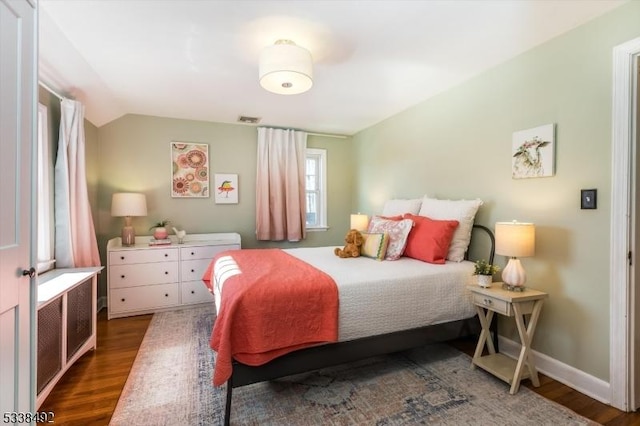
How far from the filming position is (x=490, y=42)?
7.20ft

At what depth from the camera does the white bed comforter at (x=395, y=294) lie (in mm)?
1915

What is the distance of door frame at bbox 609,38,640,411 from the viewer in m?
1.75

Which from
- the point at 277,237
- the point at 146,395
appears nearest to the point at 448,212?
the point at 277,237

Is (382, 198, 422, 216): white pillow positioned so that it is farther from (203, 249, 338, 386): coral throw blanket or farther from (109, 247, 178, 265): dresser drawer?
(109, 247, 178, 265): dresser drawer

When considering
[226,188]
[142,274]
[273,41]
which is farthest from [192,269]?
[273,41]

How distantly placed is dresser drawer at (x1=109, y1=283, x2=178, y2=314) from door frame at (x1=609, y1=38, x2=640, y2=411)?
385cm

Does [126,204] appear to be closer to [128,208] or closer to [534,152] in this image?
[128,208]

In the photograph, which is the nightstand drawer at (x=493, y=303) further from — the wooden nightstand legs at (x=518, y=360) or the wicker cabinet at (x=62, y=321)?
the wicker cabinet at (x=62, y=321)

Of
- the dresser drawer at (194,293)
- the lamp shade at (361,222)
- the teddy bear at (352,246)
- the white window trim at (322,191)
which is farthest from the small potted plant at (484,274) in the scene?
the dresser drawer at (194,293)

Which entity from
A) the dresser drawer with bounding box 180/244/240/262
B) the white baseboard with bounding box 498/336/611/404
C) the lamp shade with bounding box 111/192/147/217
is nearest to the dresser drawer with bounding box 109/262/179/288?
the dresser drawer with bounding box 180/244/240/262

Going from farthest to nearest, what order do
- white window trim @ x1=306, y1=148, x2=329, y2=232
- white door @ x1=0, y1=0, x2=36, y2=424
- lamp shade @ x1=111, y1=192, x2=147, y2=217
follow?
white window trim @ x1=306, y1=148, x2=329, y2=232
lamp shade @ x1=111, y1=192, x2=147, y2=217
white door @ x1=0, y1=0, x2=36, y2=424

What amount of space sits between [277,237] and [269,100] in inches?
75.0

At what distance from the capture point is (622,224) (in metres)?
1.77

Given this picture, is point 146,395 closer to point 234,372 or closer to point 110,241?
point 234,372
